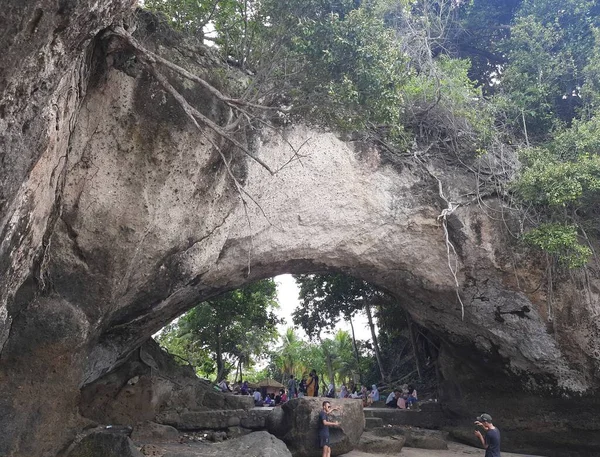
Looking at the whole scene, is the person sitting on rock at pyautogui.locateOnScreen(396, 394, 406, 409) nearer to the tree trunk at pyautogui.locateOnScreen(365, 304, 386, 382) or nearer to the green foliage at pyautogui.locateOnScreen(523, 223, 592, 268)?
the tree trunk at pyautogui.locateOnScreen(365, 304, 386, 382)

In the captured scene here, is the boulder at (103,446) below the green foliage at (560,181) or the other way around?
below

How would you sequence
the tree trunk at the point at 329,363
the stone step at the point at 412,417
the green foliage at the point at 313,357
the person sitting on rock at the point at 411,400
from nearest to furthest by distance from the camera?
the stone step at the point at 412,417
the person sitting on rock at the point at 411,400
the tree trunk at the point at 329,363
the green foliage at the point at 313,357

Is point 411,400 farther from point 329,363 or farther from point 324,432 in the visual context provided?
point 329,363

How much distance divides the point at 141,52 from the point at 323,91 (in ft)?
10.5

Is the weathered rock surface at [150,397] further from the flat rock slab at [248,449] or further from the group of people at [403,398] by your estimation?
the group of people at [403,398]

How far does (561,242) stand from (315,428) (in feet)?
16.0

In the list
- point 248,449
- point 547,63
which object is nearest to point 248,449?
point 248,449

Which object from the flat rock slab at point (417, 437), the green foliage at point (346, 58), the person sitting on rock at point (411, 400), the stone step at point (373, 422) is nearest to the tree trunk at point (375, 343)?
the person sitting on rock at point (411, 400)

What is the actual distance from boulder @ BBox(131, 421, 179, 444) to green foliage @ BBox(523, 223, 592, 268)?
7254 millimetres

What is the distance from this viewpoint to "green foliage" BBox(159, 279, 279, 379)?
587 inches

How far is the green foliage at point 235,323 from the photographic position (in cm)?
1491

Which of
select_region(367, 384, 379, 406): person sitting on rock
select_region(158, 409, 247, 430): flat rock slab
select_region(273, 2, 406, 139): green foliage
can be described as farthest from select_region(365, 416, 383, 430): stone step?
select_region(273, 2, 406, 139): green foliage

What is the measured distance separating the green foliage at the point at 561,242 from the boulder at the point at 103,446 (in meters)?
6.71

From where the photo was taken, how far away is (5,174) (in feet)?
11.0
